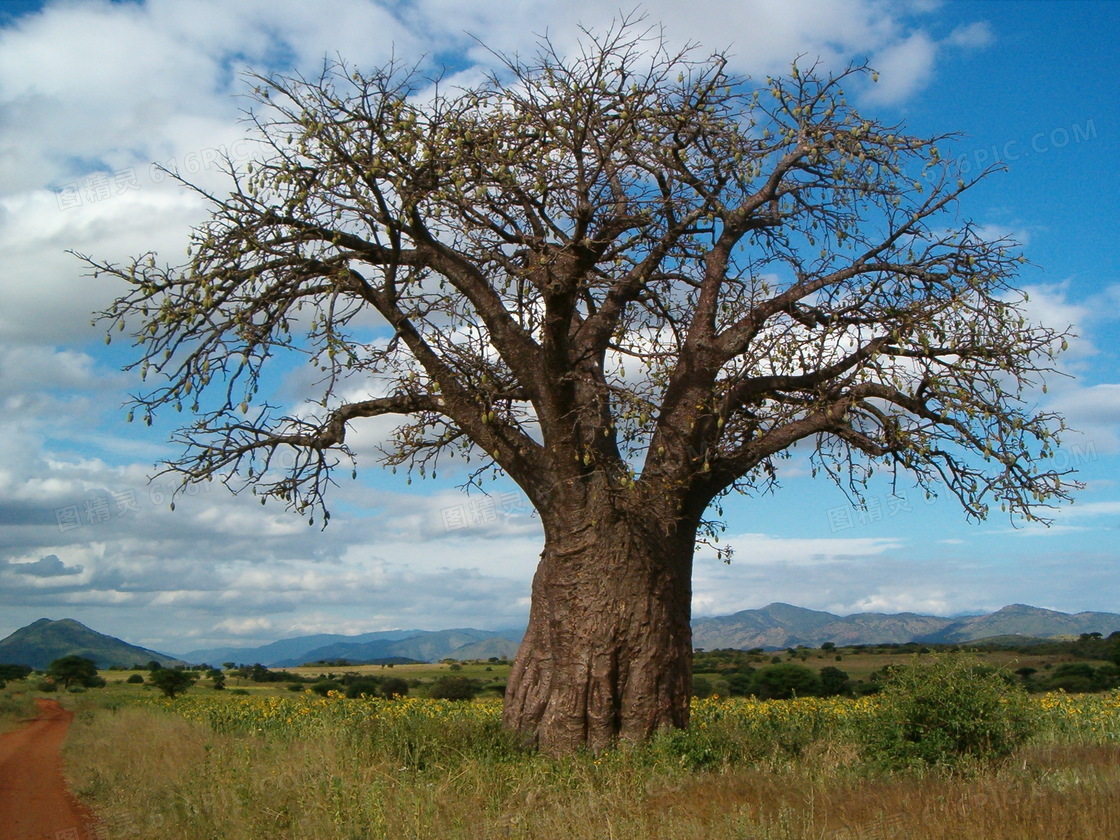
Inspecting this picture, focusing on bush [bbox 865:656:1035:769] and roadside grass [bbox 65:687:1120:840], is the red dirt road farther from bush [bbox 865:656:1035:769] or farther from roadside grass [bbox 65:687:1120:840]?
bush [bbox 865:656:1035:769]

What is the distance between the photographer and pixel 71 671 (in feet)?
164

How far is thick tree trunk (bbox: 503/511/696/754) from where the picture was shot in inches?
401

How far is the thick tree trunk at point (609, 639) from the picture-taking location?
33.4 feet

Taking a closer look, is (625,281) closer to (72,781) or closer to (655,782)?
(655,782)

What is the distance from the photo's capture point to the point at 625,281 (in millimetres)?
11234

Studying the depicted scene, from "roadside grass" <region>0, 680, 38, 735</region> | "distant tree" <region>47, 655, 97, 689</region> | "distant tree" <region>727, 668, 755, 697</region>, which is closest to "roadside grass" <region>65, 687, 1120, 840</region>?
"roadside grass" <region>0, 680, 38, 735</region>

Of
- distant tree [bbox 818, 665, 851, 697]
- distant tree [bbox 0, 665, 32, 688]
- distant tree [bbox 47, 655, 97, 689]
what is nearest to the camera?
distant tree [bbox 818, 665, 851, 697]

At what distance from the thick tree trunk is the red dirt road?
481 cm

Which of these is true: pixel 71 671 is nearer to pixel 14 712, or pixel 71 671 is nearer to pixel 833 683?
pixel 14 712

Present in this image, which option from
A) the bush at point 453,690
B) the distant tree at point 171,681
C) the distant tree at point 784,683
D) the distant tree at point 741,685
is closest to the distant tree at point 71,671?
the distant tree at point 171,681

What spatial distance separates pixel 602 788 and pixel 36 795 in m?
8.07

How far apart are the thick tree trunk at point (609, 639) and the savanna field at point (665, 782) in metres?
0.39

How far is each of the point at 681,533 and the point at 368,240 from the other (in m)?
5.01

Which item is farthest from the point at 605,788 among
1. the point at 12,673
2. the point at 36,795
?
the point at 12,673
